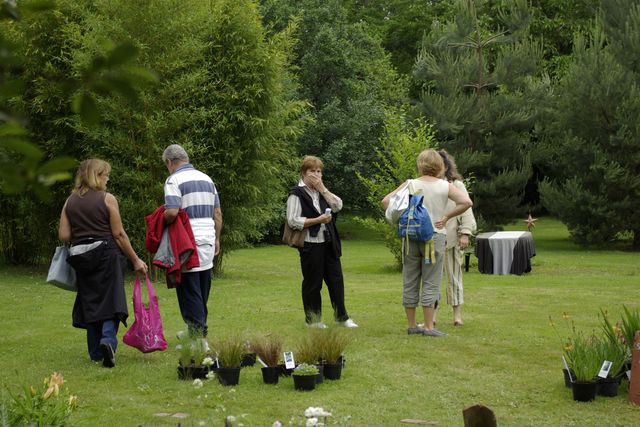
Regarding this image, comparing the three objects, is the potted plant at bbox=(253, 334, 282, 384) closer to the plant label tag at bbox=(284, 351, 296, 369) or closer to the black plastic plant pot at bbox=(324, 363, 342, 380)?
the plant label tag at bbox=(284, 351, 296, 369)

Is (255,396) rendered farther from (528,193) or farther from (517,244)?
(528,193)

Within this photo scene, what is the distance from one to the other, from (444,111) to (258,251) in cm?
774

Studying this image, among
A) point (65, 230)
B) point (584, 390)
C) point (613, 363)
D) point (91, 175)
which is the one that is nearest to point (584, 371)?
point (584, 390)

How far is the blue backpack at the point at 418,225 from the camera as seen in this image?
941cm

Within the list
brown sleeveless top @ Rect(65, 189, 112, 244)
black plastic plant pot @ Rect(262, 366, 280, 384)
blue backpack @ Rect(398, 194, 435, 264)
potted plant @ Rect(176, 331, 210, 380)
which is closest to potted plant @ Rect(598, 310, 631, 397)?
black plastic plant pot @ Rect(262, 366, 280, 384)

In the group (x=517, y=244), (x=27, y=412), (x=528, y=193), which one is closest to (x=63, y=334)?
(x=27, y=412)

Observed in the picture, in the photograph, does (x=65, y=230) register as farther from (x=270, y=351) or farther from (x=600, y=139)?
(x=600, y=139)

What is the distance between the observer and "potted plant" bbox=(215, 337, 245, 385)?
7250 millimetres

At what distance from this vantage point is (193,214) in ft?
28.6

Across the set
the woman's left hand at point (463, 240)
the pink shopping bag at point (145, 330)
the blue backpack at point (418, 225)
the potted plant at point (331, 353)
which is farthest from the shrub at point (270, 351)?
the woman's left hand at point (463, 240)

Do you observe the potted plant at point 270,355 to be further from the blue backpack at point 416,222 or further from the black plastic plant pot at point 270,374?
the blue backpack at point 416,222

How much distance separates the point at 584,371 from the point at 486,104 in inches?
1045

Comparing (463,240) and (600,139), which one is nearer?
(463,240)

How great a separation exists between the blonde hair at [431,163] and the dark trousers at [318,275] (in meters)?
1.34
